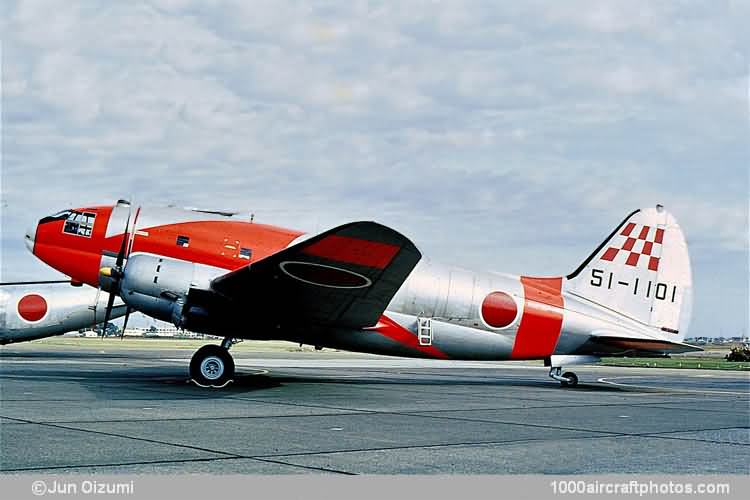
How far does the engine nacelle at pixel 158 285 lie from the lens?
2244cm

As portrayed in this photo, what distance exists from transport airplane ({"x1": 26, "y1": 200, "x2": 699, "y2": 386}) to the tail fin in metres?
0.04

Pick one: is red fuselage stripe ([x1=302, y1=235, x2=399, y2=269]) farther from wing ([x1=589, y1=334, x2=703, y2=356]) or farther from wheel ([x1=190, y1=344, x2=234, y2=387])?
wing ([x1=589, y1=334, x2=703, y2=356])

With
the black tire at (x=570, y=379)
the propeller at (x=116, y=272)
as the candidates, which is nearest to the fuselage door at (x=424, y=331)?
the black tire at (x=570, y=379)

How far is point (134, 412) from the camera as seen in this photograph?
15.4 meters

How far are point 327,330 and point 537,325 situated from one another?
6.57 metres

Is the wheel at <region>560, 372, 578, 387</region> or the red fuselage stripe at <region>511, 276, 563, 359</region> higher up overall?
the red fuselage stripe at <region>511, 276, 563, 359</region>

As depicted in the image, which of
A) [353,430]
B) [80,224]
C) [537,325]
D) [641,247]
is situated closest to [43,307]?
[80,224]

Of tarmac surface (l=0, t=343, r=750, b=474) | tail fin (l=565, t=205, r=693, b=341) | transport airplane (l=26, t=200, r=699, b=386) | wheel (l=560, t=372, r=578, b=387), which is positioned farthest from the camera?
wheel (l=560, t=372, r=578, b=387)

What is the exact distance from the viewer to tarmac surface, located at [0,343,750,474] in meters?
9.99

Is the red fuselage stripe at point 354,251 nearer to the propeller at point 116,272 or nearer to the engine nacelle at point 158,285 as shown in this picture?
the engine nacelle at point 158,285

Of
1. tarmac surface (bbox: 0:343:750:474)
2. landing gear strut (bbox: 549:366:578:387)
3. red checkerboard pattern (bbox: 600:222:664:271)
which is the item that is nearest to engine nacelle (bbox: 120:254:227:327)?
tarmac surface (bbox: 0:343:750:474)

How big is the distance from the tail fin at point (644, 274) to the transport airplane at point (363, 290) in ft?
0.12

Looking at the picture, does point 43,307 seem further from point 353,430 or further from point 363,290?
point 353,430
